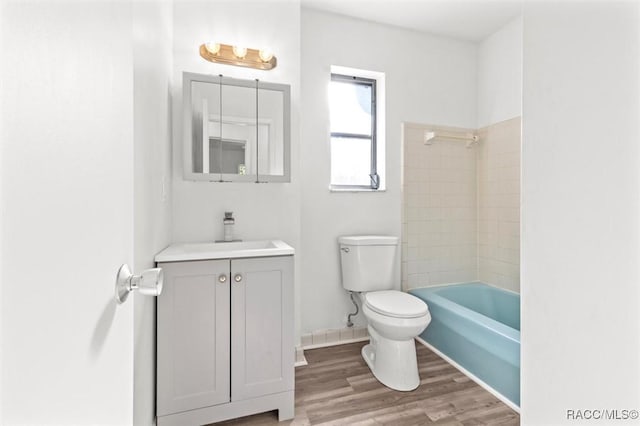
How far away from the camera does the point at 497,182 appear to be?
7.75ft

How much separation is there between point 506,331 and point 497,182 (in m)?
1.27

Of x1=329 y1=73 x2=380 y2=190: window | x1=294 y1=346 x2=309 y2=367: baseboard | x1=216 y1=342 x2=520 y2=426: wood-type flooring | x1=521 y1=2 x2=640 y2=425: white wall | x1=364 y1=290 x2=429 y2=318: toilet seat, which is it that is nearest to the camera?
x1=521 y1=2 x2=640 y2=425: white wall

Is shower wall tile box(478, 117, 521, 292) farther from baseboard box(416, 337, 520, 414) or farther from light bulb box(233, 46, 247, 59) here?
light bulb box(233, 46, 247, 59)

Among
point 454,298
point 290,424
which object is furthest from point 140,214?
point 454,298

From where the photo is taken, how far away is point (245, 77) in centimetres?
178

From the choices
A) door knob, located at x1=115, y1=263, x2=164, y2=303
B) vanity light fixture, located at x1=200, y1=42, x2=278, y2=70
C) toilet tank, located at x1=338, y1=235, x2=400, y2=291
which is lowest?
toilet tank, located at x1=338, y1=235, x2=400, y2=291

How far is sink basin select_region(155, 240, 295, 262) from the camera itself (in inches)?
50.2

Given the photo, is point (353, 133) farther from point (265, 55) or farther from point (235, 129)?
point (235, 129)

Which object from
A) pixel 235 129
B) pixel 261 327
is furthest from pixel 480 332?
pixel 235 129

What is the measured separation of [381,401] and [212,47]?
2221 mm

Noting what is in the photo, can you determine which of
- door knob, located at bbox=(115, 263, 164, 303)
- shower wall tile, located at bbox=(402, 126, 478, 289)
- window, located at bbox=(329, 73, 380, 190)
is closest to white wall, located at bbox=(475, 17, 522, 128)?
shower wall tile, located at bbox=(402, 126, 478, 289)

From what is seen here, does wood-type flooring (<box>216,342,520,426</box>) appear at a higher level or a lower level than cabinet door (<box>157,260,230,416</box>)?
lower

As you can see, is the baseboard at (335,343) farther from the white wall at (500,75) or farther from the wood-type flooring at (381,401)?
the white wall at (500,75)

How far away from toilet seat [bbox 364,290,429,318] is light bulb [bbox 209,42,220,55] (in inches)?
71.0
